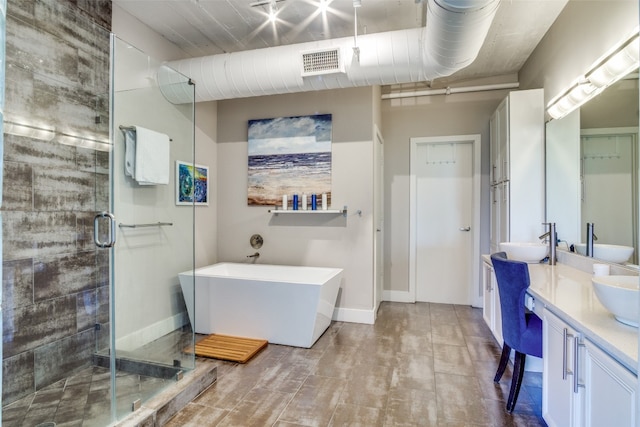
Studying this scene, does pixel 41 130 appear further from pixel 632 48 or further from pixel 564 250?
pixel 564 250

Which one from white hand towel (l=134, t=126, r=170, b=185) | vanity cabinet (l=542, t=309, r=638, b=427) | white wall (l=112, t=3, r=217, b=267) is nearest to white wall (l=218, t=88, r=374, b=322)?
white wall (l=112, t=3, r=217, b=267)

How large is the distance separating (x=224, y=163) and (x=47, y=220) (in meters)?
2.09

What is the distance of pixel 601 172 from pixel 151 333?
348 cm

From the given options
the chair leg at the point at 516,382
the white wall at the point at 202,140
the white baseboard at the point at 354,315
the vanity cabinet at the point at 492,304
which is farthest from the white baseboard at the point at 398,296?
the chair leg at the point at 516,382

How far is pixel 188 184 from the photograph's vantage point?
3463 millimetres

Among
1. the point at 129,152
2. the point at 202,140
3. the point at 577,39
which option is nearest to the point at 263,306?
the point at 129,152

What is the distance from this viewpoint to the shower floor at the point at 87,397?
2.02m

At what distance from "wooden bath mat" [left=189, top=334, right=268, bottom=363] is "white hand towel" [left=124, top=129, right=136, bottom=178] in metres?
1.57

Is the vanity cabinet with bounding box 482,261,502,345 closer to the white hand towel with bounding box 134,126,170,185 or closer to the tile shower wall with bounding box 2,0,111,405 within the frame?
the white hand towel with bounding box 134,126,170,185

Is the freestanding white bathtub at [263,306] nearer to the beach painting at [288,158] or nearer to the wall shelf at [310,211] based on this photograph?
the wall shelf at [310,211]

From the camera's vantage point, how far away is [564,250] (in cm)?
289

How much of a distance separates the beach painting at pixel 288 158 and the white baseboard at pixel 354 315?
4.21 feet

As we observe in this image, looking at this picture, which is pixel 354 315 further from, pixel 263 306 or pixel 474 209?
pixel 474 209

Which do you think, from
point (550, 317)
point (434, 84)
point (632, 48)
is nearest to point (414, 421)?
point (550, 317)
